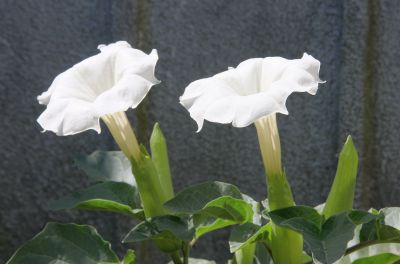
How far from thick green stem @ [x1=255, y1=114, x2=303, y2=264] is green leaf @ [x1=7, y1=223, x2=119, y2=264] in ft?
0.85

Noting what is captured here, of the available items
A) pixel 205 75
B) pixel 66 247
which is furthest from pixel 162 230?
pixel 205 75

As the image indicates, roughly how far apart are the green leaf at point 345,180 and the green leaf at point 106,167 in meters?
0.37

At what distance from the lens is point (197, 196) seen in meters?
1.10

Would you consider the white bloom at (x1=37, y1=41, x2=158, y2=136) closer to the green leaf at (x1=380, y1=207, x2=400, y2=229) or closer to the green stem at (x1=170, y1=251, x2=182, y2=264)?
the green stem at (x1=170, y1=251, x2=182, y2=264)

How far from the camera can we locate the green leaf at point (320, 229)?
931 mm

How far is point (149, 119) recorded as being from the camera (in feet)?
5.20

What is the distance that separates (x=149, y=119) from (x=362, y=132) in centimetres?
50

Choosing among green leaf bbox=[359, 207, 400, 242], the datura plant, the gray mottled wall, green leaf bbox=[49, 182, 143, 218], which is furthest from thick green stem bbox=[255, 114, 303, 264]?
the gray mottled wall

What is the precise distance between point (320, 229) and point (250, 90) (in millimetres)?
235

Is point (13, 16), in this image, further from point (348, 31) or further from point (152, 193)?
point (348, 31)

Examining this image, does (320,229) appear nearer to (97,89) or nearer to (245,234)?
(245,234)

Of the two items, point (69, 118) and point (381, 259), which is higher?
point (69, 118)

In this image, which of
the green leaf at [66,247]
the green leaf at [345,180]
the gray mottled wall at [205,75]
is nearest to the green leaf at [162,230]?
the green leaf at [66,247]

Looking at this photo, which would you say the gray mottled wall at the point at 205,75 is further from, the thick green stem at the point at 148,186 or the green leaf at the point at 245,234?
the green leaf at the point at 245,234
